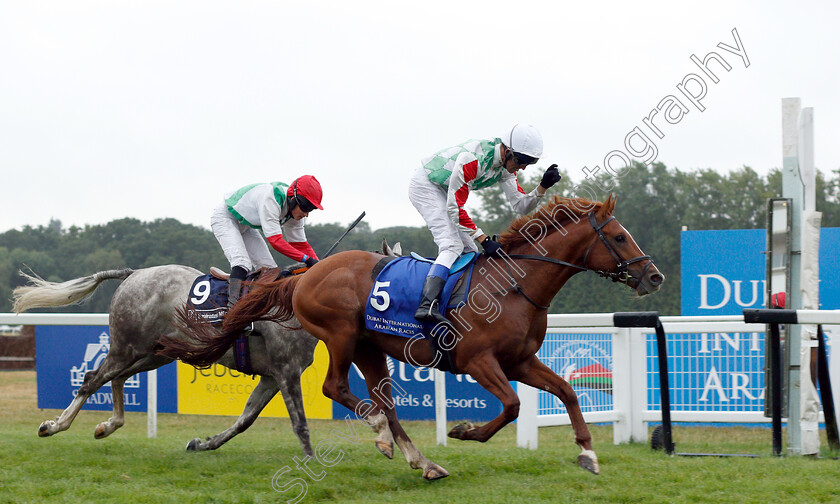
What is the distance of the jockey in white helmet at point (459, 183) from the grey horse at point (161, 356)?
129 centimetres

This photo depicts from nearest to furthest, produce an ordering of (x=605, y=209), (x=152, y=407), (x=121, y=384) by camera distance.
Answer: (x=605, y=209), (x=121, y=384), (x=152, y=407)

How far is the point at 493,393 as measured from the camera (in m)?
4.04

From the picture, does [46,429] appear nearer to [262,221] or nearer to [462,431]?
[262,221]

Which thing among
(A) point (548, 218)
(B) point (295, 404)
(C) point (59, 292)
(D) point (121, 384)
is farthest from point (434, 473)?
(C) point (59, 292)


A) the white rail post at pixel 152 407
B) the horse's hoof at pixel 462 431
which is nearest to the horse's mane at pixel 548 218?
the horse's hoof at pixel 462 431

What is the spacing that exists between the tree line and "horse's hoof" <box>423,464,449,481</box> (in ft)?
76.7

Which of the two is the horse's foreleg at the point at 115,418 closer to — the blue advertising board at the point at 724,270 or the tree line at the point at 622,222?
the blue advertising board at the point at 724,270

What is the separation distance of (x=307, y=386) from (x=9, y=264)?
39.3 meters

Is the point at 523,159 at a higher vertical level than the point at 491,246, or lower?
higher

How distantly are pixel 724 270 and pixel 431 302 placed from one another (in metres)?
6.60

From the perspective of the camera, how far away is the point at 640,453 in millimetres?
5137

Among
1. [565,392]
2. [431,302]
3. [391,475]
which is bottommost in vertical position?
[391,475]

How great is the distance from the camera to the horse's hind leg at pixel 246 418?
538 centimetres

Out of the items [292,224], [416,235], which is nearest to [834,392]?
[292,224]
